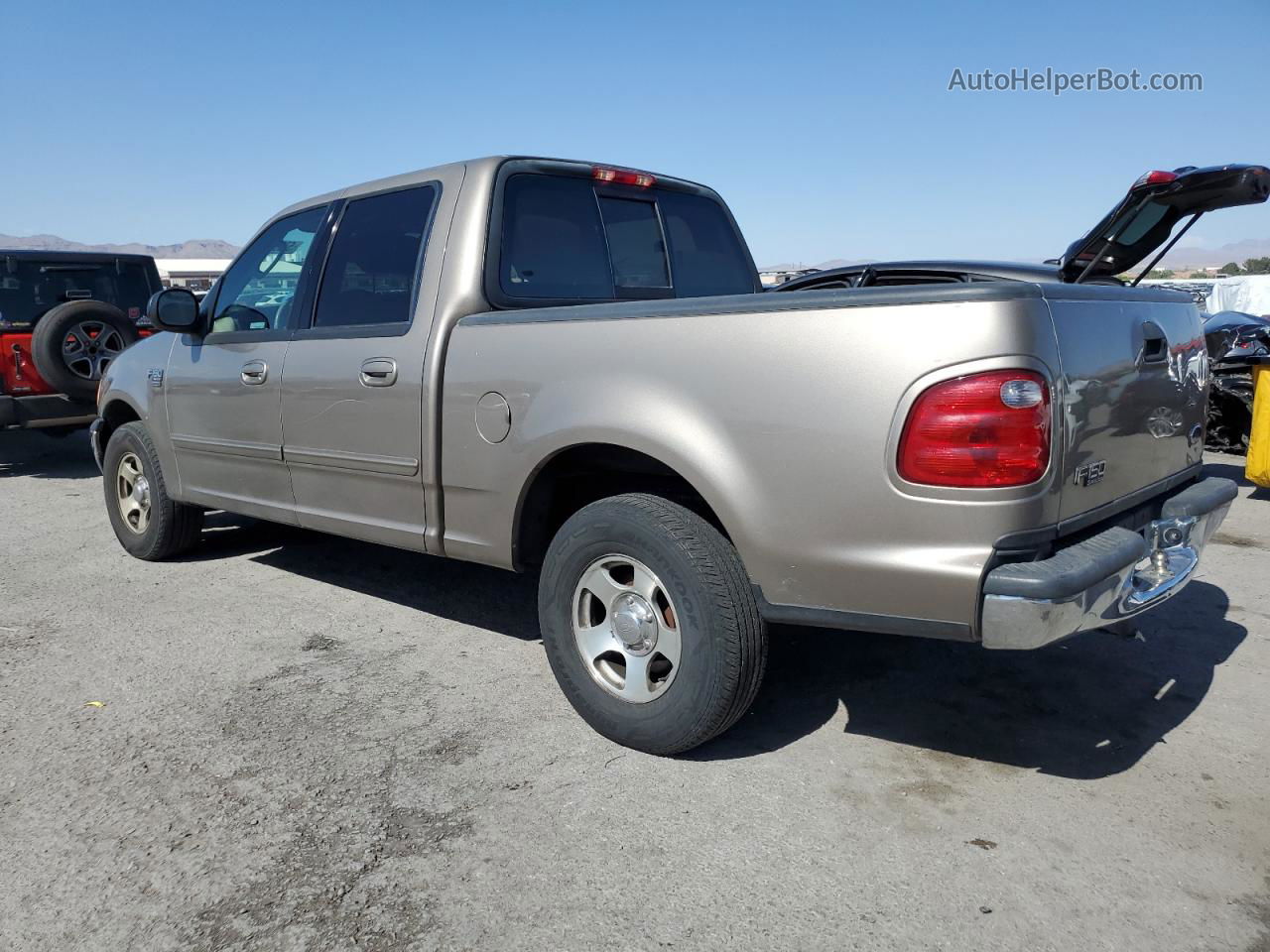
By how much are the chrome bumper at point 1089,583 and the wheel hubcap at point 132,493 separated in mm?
4700

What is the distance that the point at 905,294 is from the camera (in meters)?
2.45

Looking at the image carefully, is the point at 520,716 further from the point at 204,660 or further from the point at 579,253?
the point at 579,253

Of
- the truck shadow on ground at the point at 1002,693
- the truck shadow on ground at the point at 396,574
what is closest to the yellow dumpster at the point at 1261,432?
the truck shadow on ground at the point at 1002,693

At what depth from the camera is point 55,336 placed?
8078mm

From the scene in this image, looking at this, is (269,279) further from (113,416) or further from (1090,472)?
(1090,472)

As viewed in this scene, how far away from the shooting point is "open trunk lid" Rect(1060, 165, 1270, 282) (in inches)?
181

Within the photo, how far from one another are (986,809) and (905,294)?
4.85 ft

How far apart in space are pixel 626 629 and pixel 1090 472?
1428mm

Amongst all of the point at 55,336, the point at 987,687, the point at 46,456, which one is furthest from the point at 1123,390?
the point at 46,456

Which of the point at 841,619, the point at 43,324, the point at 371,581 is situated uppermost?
the point at 43,324

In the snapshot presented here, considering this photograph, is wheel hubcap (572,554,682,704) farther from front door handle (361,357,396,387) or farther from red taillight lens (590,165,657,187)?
red taillight lens (590,165,657,187)

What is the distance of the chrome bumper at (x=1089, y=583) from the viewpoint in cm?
240

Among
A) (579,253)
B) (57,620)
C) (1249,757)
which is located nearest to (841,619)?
(1249,757)

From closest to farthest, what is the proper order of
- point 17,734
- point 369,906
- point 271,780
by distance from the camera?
1. point 369,906
2. point 271,780
3. point 17,734
